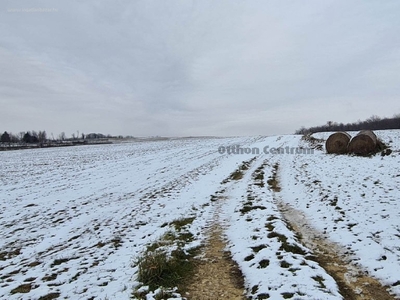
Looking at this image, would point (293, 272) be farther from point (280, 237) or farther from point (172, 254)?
point (172, 254)

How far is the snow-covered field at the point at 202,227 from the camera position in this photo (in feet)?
15.7

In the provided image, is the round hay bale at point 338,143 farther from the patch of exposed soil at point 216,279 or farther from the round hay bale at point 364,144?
the patch of exposed soil at point 216,279

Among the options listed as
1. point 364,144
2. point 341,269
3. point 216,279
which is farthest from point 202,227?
point 364,144

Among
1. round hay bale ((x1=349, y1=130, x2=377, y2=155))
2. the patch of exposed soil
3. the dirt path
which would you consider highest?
round hay bale ((x1=349, y1=130, x2=377, y2=155))

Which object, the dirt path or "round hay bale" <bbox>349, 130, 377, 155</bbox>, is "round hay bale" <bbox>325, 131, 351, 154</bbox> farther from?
the dirt path

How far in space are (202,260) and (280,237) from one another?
210 cm

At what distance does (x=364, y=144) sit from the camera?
727 inches

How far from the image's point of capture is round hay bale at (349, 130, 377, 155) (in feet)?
60.0

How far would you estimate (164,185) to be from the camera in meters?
13.8

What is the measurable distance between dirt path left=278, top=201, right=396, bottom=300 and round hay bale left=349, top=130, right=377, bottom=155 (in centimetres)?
1427

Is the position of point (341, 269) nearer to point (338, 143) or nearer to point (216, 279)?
point (216, 279)

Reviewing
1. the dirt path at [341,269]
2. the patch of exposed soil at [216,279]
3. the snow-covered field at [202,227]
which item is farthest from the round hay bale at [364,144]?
the patch of exposed soil at [216,279]

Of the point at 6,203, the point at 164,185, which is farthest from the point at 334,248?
the point at 6,203

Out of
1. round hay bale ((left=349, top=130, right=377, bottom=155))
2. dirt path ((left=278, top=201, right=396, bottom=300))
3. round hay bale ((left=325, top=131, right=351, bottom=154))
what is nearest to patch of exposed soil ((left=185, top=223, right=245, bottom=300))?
dirt path ((left=278, top=201, right=396, bottom=300))
